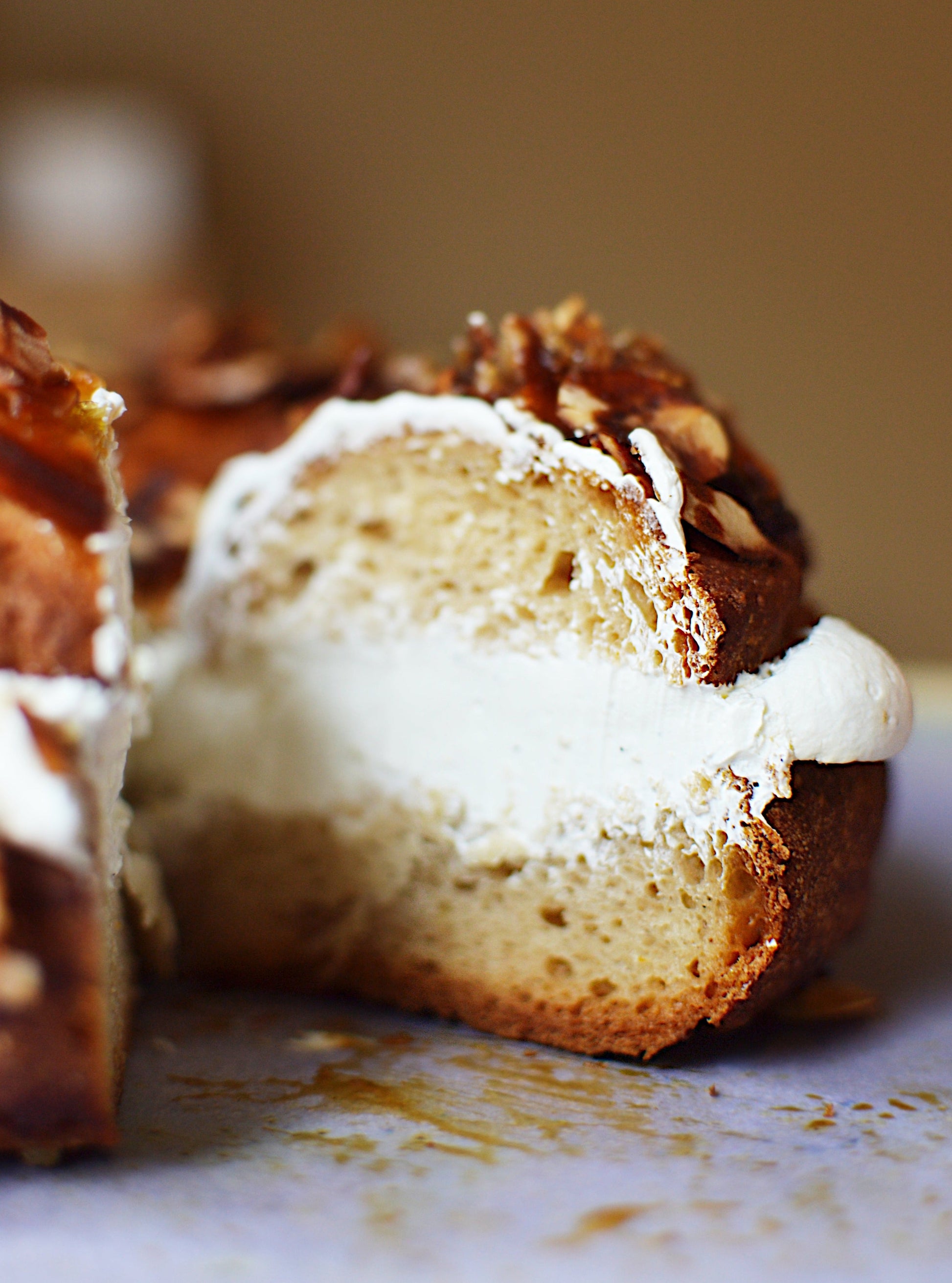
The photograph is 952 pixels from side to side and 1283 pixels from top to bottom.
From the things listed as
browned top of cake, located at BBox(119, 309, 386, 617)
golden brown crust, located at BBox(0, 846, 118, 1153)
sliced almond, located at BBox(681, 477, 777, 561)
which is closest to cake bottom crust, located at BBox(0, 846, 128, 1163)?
golden brown crust, located at BBox(0, 846, 118, 1153)

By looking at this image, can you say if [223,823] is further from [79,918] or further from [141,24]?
[141,24]

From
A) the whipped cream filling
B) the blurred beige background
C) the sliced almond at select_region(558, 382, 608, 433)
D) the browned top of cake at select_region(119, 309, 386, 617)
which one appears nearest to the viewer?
the whipped cream filling

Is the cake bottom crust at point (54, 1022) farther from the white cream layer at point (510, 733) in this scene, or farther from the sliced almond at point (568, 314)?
the sliced almond at point (568, 314)

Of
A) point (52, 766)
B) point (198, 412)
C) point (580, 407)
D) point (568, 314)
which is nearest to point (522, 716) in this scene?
point (580, 407)

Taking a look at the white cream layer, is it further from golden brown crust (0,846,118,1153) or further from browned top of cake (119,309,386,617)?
golden brown crust (0,846,118,1153)

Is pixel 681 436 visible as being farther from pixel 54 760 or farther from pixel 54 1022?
pixel 54 1022
